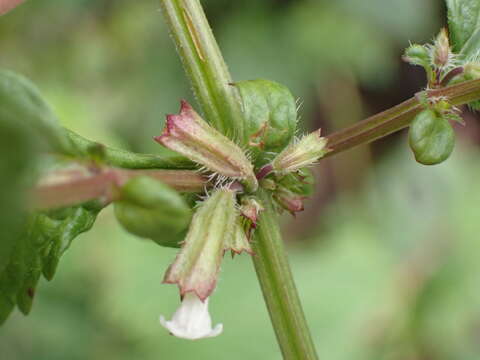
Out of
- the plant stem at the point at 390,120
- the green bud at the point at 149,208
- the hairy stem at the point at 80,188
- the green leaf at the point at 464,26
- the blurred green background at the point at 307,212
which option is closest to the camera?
the hairy stem at the point at 80,188

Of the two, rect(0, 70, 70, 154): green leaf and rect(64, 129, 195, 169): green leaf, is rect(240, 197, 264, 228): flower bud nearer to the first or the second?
rect(64, 129, 195, 169): green leaf

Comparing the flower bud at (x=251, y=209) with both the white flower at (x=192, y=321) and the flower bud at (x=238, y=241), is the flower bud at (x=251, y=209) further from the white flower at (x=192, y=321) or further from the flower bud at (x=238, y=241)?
the white flower at (x=192, y=321)

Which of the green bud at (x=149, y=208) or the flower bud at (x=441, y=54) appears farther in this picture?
the flower bud at (x=441, y=54)

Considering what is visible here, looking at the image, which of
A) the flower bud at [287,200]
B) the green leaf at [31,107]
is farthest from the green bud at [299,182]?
the green leaf at [31,107]

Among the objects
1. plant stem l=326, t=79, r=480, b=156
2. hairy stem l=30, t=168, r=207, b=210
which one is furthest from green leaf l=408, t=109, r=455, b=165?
hairy stem l=30, t=168, r=207, b=210

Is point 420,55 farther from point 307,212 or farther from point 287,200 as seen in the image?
point 307,212

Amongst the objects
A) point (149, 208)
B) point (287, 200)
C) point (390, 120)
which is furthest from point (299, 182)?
point (149, 208)
